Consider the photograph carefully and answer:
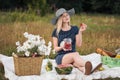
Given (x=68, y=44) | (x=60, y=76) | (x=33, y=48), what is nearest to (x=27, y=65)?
(x=33, y=48)

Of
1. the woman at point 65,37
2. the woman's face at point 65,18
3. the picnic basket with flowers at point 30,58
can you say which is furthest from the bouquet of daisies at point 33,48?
the woman's face at point 65,18

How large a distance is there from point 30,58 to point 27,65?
0.42ft

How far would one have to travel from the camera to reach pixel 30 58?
21.6 ft

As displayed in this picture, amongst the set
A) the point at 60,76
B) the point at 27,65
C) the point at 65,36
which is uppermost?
the point at 65,36

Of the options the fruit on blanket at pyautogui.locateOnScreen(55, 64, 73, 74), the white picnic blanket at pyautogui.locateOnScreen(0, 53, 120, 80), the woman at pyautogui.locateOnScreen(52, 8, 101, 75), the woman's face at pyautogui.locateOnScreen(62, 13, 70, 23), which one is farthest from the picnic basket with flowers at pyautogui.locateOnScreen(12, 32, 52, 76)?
the woman's face at pyautogui.locateOnScreen(62, 13, 70, 23)

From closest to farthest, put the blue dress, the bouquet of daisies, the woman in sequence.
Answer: the bouquet of daisies, the woman, the blue dress

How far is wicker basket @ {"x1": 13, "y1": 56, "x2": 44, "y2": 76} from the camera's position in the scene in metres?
6.58

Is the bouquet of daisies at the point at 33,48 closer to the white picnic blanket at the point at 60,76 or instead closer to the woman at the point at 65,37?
the white picnic blanket at the point at 60,76

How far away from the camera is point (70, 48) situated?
7.00m

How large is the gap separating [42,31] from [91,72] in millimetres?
5010

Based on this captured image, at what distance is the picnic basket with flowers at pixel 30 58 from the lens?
6586 millimetres

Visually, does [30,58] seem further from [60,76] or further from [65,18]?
[65,18]

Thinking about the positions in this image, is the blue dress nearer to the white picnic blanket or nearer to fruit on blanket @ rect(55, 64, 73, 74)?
the white picnic blanket

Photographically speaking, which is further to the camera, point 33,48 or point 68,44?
point 68,44
